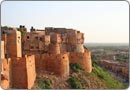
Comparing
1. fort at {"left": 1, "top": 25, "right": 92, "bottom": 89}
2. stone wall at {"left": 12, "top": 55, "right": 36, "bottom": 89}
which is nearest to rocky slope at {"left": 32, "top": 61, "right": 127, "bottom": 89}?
fort at {"left": 1, "top": 25, "right": 92, "bottom": 89}

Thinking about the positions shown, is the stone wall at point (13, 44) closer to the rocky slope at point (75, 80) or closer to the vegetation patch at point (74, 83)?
the rocky slope at point (75, 80)

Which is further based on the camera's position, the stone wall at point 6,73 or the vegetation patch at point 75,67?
the vegetation patch at point 75,67

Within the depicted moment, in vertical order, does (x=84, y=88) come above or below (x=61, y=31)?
below

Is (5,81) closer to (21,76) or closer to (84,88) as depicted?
(21,76)

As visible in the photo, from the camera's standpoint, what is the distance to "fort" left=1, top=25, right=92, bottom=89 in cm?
879

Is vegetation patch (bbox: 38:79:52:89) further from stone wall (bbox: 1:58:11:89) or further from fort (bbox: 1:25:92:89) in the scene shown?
stone wall (bbox: 1:58:11:89)

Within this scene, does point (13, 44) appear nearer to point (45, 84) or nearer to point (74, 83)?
point (45, 84)

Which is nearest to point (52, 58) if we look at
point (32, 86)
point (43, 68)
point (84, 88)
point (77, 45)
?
point (43, 68)

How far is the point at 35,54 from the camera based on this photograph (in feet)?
39.5

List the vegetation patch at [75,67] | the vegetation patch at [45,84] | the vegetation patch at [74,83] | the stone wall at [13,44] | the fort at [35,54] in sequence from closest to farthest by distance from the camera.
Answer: the fort at [35,54] → the stone wall at [13,44] → the vegetation patch at [45,84] → the vegetation patch at [74,83] → the vegetation patch at [75,67]

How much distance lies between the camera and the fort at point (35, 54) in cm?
879

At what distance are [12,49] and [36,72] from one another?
1302 mm

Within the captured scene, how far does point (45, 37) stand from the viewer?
43.5 feet

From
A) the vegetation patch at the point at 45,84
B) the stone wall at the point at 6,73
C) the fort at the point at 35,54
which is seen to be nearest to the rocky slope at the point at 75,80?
the vegetation patch at the point at 45,84
